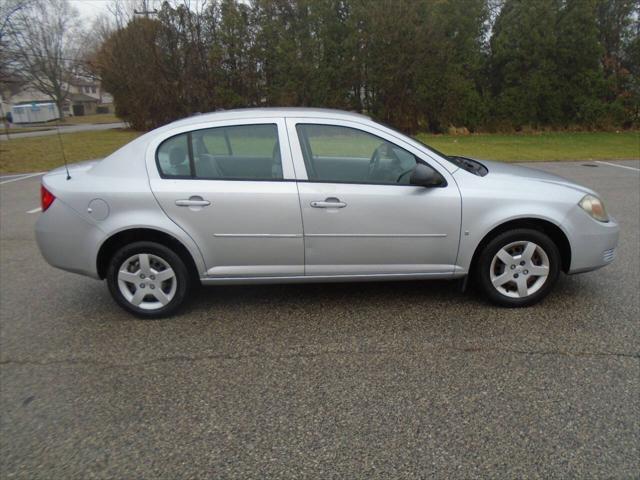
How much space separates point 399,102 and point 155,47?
1118 centimetres

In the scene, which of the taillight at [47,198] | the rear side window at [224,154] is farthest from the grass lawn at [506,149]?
the taillight at [47,198]

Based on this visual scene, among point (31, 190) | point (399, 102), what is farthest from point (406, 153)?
point (399, 102)

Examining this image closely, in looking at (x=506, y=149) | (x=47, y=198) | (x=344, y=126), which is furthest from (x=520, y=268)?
(x=506, y=149)

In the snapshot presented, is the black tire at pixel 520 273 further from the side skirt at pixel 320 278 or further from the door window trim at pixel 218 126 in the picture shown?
the door window trim at pixel 218 126

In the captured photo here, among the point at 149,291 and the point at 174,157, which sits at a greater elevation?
the point at 174,157

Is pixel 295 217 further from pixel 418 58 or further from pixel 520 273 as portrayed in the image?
pixel 418 58

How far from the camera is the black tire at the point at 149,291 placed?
340 cm

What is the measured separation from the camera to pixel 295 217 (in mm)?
3338

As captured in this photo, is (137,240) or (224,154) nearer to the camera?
(137,240)

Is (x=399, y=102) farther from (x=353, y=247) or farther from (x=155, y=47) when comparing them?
(x=353, y=247)

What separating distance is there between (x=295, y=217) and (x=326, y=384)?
4.16 ft

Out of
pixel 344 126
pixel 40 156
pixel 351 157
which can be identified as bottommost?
pixel 40 156

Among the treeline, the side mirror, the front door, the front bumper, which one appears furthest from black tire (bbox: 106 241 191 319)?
the treeline

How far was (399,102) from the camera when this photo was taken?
62.5 feet
